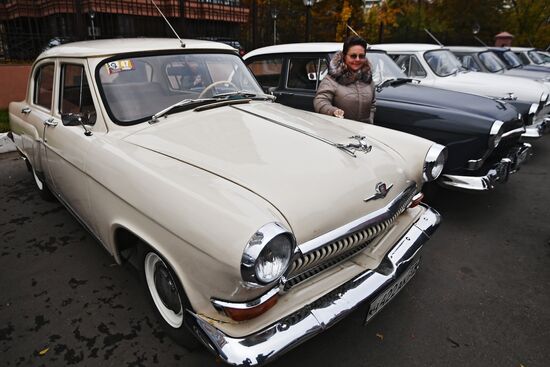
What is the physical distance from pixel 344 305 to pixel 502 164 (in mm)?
→ 2889

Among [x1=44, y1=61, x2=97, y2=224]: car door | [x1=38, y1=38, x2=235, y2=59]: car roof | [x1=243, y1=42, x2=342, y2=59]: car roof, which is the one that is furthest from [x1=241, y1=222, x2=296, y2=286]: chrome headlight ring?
[x1=243, y1=42, x2=342, y2=59]: car roof

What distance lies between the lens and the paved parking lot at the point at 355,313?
2.23m

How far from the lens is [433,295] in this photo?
2.77 m

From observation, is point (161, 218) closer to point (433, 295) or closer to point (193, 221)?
point (193, 221)

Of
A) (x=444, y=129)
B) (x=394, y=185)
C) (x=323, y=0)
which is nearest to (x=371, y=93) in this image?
(x=444, y=129)

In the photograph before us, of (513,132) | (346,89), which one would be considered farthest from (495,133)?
(346,89)

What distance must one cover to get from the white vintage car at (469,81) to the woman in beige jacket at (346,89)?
2495mm

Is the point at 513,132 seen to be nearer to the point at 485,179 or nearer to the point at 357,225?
the point at 485,179

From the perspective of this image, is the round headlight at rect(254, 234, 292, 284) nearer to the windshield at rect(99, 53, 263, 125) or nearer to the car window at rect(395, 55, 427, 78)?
the windshield at rect(99, 53, 263, 125)

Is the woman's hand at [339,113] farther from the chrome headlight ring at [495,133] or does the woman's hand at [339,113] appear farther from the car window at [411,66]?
the car window at [411,66]

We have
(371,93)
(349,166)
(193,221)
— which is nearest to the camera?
(193,221)

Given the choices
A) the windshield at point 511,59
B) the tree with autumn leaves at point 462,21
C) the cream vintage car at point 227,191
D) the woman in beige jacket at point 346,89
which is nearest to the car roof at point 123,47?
the cream vintage car at point 227,191

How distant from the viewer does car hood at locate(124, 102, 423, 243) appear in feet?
6.17

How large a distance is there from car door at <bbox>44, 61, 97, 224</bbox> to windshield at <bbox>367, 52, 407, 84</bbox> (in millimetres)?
3549
